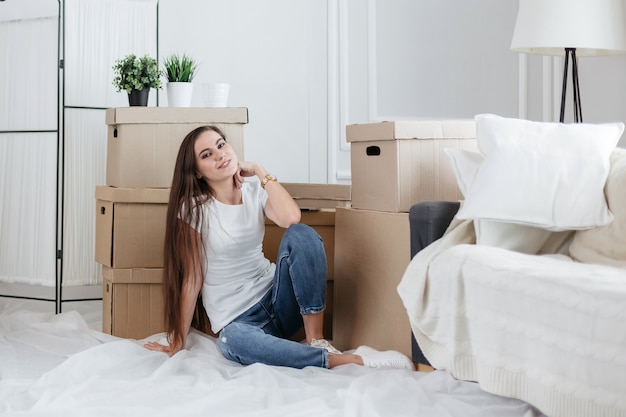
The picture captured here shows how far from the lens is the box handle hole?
248 centimetres

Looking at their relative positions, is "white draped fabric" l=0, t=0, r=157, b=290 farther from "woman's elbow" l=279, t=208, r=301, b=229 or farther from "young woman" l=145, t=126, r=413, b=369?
"woman's elbow" l=279, t=208, r=301, b=229

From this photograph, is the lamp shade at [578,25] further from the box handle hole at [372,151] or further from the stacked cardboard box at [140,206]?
the stacked cardboard box at [140,206]

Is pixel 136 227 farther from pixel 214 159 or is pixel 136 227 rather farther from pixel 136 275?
pixel 214 159

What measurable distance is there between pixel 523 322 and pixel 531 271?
0.34 feet

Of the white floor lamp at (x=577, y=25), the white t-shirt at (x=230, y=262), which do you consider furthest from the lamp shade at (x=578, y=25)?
the white t-shirt at (x=230, y=262)

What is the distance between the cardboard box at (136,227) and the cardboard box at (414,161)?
752 mm

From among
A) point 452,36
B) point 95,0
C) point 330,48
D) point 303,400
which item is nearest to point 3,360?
point 303,400

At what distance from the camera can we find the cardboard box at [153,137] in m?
2.81

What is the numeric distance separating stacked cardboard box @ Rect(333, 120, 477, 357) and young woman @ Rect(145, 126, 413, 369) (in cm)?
14

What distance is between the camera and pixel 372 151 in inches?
98.8

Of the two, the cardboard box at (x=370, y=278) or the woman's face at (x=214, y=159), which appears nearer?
the cardboard box at (x=370, y=278)

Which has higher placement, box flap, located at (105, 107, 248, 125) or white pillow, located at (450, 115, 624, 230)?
box flap, located at (105, 107, 248, 125)

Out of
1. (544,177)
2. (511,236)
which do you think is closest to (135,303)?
(511,236)

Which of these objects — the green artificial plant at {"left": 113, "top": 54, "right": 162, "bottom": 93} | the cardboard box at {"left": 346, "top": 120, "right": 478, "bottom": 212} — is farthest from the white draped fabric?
the cardboard box at {"left": 346, "top": 120, "right": 478, "bottom": 212}
